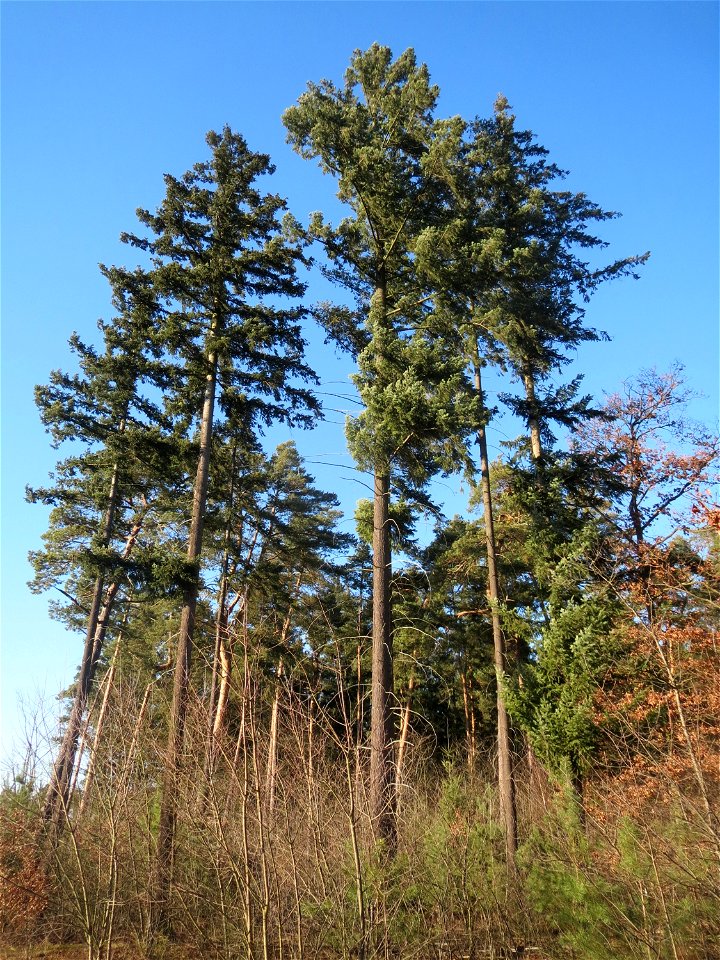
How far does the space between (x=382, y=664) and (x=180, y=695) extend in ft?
10.9

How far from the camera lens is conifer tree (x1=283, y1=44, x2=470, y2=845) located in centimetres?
1202

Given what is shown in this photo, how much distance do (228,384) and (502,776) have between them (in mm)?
10153

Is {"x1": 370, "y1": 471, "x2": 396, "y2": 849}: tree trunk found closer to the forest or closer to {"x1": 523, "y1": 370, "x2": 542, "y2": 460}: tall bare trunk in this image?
the forest

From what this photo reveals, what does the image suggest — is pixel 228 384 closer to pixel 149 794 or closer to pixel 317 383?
pixel 317 383

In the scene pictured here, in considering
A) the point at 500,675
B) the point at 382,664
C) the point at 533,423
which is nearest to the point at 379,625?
the point at 382,664

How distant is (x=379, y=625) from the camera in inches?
Answer: 460

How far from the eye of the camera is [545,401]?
17953mm

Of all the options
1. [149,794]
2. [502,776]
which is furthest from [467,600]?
[149,794]

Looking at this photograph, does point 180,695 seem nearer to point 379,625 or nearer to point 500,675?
point 379,625

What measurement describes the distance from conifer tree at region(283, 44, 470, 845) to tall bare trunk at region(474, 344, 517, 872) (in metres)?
1.26

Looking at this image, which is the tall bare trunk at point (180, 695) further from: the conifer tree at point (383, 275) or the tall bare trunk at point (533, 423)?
the tall bare trunk at point (533, 423)

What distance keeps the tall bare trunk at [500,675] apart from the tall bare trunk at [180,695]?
16.8ft

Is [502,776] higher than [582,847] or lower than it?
higher

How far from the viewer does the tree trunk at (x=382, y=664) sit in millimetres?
9430
